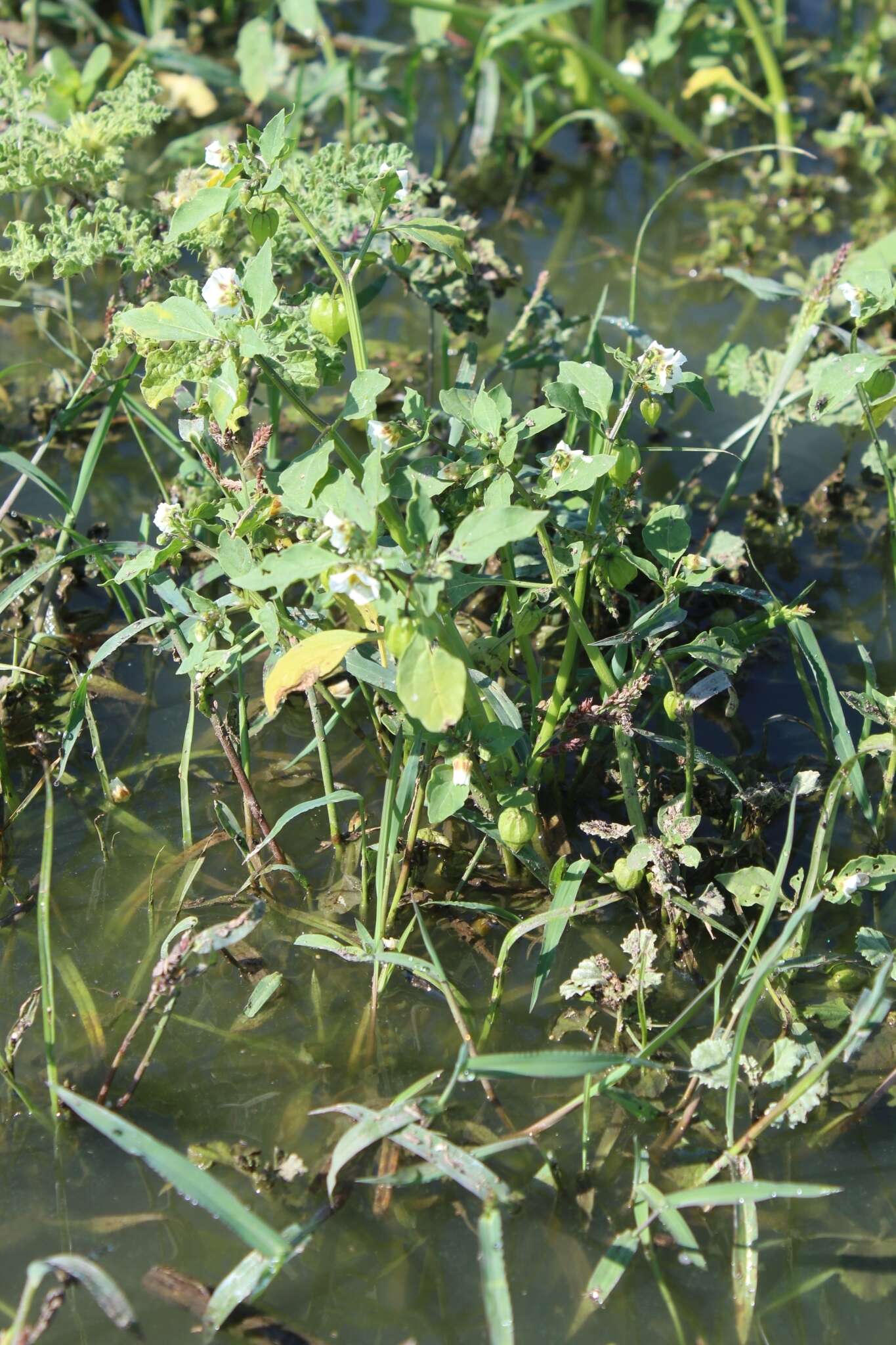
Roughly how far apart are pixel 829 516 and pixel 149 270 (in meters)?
1.62

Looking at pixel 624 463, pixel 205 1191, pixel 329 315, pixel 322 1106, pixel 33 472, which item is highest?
pixel 329 315

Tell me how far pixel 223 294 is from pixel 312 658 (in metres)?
0.54

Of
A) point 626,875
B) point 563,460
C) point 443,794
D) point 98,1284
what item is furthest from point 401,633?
point 98,1284

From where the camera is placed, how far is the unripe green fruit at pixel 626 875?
6.55 feet

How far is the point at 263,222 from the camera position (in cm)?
179

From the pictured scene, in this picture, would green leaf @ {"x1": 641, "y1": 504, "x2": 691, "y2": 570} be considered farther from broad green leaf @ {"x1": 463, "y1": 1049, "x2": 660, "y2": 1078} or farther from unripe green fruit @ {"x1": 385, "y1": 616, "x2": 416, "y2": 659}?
broad green leaf @ {"x1": 463, "y1": 1049, "x2": 660, "y2": 1078}

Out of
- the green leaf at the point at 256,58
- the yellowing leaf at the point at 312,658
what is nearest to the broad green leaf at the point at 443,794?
the yellowing leaf at the point at 312,658

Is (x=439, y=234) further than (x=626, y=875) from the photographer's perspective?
No

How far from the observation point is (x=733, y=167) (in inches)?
162

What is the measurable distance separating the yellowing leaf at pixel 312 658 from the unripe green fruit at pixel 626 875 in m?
0.61

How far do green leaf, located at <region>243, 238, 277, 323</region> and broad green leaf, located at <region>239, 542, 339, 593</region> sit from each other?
0.34 meters

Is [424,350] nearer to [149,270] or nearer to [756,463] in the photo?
[756,463]

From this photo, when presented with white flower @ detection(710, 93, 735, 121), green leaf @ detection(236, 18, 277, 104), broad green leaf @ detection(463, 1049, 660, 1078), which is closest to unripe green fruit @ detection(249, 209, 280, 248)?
broad green leaf @ detection(463, 1049, 660, 1078)

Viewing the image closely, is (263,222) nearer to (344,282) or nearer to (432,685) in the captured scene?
(344,282)
